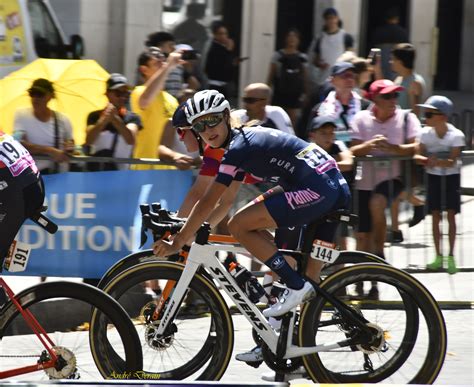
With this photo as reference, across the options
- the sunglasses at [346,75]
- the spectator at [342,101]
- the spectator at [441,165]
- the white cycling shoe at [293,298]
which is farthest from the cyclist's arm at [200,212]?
the sunglasses at [346,75]

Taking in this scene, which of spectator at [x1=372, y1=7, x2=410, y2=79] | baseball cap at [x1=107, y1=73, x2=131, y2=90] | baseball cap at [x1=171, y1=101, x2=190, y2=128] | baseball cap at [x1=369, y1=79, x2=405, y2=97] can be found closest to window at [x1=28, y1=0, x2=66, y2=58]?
baseball cap at [x1=107, y1=73, x2=131, y2=90]

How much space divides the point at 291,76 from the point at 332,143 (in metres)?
5.30

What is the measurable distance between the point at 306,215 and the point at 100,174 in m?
3.13

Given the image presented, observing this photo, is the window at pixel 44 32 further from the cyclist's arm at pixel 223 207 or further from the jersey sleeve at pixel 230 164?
the jersey sleeve at pixel 230 164

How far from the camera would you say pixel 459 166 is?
1022 cm

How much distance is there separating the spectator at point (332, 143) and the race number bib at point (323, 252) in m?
2.45

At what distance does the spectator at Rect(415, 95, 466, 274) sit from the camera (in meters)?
10.1

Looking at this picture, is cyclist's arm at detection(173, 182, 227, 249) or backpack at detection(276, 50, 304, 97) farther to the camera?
backpack at detection(276, 50, 304, 97)

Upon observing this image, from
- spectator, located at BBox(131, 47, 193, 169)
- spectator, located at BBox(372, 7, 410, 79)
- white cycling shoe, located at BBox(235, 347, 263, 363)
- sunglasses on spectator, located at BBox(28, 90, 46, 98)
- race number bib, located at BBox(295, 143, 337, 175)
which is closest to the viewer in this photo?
race number bib, located at BBox(295, 143, 337, 175)

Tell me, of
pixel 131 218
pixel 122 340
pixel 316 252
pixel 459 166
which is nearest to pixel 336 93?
pixel 459 166

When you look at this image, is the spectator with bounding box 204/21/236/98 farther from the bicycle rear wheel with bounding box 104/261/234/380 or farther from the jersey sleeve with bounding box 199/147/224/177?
the bicycle rear wheel with bounding box 104/261/234/380

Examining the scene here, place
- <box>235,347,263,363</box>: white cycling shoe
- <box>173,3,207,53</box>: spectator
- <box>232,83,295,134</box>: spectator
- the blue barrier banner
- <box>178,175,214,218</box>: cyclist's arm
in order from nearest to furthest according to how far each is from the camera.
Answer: <box>235,347,263,363</box>: white cycling shoe, <box>178,175,214,218</box>: cyclist's arm, the blue barrier banner, <box>232,83,295,134</box>: spectator, <box>173,3,207,53</box>: spectator

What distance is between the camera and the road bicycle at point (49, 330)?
646 cm

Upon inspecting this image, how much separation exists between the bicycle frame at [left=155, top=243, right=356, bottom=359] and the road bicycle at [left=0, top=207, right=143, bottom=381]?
0.37 metres
